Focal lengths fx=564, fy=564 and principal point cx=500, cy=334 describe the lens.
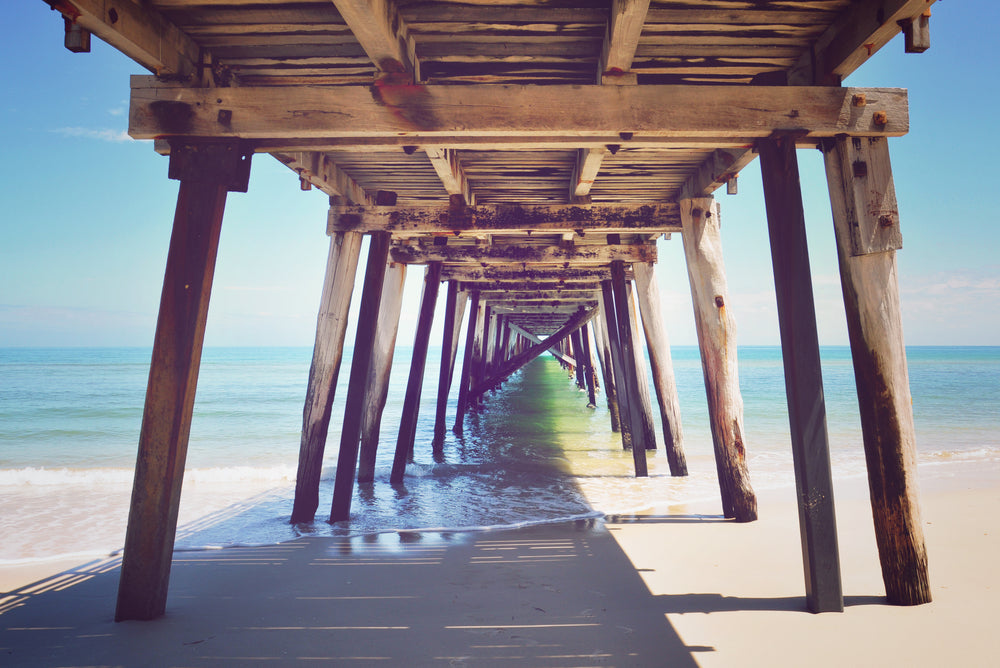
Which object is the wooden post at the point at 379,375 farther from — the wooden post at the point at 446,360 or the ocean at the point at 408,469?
the wooden post at the point at 446,360

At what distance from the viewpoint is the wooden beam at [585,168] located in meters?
3.50

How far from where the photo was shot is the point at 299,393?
22578mm

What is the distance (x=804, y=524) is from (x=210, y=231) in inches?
114

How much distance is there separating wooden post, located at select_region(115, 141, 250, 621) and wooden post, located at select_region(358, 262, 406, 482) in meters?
3.29

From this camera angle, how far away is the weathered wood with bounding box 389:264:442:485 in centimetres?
628

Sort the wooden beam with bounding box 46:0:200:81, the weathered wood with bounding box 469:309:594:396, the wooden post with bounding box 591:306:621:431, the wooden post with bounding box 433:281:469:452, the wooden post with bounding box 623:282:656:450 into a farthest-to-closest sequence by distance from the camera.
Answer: the weathered wood with bounding box 469:309:594:396 → the wooden post with bounding box 591:306:621:431 → the wooden post with bounding box 433:281:469:452 → the wooden post with bounding box 623:282:656:450 → the wooden beam with bounding box 46:0:200:81

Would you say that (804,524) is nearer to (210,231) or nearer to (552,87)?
(552,87)

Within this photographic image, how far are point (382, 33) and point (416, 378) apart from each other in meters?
4.57

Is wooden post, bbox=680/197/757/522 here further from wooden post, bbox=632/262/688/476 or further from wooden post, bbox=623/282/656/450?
wooden post, bbox=623/282/656/450

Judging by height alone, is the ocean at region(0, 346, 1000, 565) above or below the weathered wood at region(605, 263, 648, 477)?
below

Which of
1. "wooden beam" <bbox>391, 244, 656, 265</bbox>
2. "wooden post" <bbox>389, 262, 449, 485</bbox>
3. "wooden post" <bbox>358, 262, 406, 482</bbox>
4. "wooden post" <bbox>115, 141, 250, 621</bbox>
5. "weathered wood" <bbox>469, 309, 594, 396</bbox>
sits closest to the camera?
"wooden post" <bbox>115, 141, 250, 621</bbox>

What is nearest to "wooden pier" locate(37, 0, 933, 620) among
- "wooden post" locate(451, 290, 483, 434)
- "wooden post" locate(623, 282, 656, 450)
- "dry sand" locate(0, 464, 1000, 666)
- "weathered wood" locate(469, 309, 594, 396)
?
"dry sand" locate(0, 464, 1000, 666)

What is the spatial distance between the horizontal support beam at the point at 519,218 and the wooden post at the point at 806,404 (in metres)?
2.32

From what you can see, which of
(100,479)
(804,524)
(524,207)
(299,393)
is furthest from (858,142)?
(299,393)
